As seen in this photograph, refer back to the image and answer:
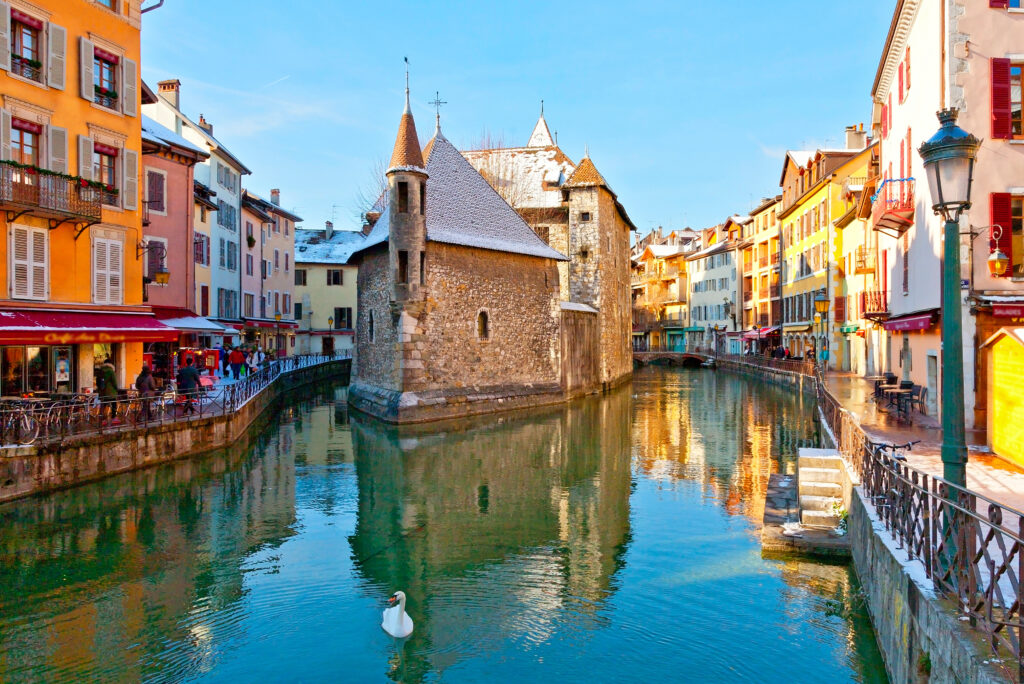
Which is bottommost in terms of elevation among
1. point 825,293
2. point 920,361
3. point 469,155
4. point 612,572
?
point 612,572

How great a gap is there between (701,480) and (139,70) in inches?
681

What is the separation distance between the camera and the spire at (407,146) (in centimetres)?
2389

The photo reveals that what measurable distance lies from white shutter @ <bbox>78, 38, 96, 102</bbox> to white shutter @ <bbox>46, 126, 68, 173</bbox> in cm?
116

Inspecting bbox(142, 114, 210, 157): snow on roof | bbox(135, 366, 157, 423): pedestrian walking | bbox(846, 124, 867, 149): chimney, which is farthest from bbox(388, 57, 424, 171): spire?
bbox(846, 124, 867, 149): chimney

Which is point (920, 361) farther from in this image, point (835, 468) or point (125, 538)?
point (125, 538)

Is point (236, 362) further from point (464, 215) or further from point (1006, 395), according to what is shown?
point (1006, 395)

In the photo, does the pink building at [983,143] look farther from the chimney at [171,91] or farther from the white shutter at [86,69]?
the chimney at [171,91]

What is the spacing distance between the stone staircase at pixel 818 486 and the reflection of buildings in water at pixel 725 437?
70.1 inches

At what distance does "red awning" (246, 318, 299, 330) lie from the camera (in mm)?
38312

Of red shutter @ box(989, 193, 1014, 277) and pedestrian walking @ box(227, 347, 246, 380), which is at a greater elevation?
red shutter @ box(989, 193, 1014, 277)

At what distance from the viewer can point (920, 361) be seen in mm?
19688

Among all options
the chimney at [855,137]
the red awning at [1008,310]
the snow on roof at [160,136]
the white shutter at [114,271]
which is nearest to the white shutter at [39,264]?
the white shutter at [114,271]

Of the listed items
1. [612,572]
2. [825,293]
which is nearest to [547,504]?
[612,572]

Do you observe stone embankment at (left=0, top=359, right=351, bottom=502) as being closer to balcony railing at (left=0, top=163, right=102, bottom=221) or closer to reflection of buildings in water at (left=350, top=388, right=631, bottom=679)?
reflection of buildings in water at (left=350, top=388, right=631, bottom=679)
